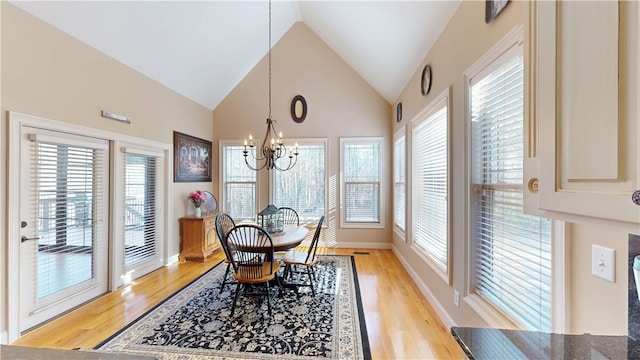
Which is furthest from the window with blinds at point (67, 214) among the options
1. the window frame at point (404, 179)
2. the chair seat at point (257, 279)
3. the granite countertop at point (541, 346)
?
the window frame at point (404, 179)

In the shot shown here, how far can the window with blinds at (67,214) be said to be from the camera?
249 cm

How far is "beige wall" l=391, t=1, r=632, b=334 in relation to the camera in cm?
99

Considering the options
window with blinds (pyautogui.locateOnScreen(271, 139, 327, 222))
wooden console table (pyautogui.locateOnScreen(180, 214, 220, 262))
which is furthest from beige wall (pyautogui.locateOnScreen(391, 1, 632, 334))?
wooden console table (pyautogui.locateOnScreen(180, 214, 220, 262))

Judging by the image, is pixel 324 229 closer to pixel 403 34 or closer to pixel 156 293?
pixel 156 293

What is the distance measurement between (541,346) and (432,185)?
2339 millimetres

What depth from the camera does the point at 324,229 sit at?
17.4ft

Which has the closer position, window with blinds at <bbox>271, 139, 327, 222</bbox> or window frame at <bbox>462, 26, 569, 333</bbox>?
window frame at <bbox>462, 26, 569, 333</bbox>

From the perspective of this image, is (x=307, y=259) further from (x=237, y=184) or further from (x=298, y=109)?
(x=298, y=109)

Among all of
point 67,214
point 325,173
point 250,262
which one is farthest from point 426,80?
point 67,214

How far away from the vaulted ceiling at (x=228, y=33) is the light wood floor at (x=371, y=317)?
2.83 metres

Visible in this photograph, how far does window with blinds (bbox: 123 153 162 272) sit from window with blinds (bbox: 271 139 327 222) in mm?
2078

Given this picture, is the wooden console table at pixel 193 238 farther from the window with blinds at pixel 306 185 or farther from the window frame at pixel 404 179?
the window frame at pixel 404 179

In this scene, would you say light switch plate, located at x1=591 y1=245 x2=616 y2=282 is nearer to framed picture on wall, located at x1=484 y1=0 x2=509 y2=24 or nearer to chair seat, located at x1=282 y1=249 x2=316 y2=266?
framed picture on wall, located at x1=484 y1=0 x2=509 y2=24

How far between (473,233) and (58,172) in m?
3.89
